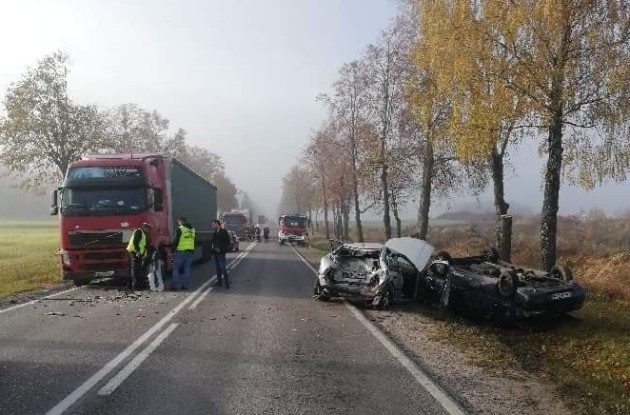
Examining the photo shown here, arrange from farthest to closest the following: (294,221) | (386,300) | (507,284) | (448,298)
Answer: (294,221), (386,300), (448,298), (507,284)

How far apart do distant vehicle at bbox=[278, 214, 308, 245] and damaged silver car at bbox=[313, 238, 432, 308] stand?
3428cm

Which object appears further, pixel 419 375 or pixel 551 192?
pixel 551 192

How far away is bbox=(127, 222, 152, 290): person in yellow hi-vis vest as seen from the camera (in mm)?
14883

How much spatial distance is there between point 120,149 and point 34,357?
3383cm

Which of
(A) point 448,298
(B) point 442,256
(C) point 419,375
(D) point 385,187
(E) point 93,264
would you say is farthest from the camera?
(D) point 385,187

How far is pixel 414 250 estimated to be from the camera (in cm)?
1386

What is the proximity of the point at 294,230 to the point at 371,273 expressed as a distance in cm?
3617

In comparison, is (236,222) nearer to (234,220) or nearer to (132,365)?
(234,220)

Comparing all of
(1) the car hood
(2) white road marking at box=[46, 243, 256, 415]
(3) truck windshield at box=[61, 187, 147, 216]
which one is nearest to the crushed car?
(1) the car hood

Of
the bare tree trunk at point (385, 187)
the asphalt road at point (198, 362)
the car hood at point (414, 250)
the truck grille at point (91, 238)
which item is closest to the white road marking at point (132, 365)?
the asphalt road at point (198, 362)

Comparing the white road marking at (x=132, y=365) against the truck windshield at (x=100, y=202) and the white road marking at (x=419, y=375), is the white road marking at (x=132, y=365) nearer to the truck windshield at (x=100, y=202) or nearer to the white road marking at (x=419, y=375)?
the white road marking at (x=419, y=375)

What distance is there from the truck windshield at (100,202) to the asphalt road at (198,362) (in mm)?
3572

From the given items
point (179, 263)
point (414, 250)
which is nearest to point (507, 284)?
point (414, 250)

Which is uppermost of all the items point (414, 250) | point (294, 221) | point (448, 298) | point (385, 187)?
point (385, 187)
